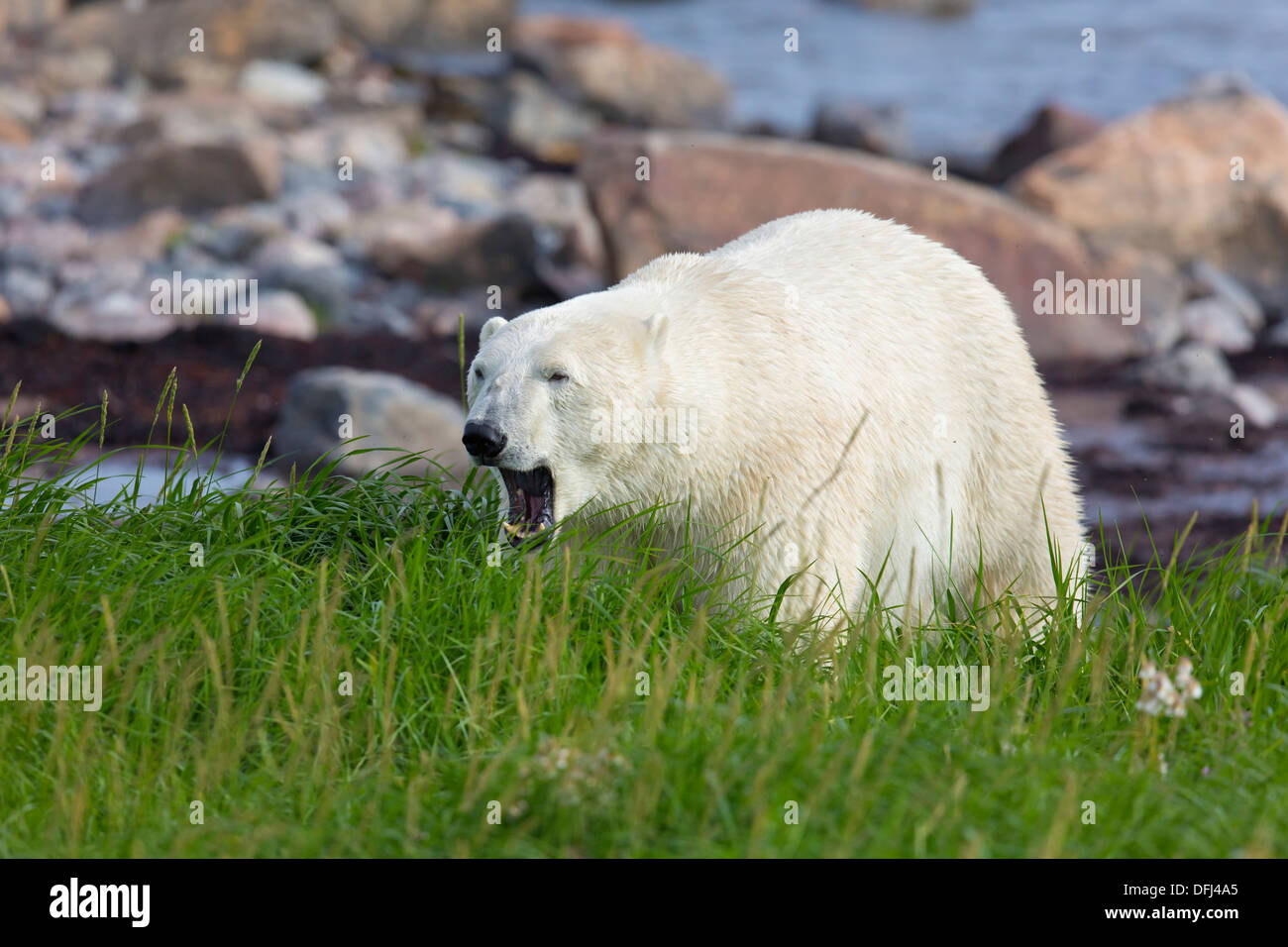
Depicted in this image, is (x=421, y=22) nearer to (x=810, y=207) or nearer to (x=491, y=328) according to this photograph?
(x=810, y=207)

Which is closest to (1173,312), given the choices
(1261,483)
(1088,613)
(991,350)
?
(1261,483)

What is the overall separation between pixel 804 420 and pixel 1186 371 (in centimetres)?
1055

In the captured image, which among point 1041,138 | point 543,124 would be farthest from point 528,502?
point 543,124

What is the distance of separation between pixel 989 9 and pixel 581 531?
33045 millimetres

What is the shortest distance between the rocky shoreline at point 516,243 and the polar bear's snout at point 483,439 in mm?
4869

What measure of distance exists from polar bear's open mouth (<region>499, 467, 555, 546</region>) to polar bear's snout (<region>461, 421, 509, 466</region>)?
0.65 feet

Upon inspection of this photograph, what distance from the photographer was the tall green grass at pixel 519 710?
9.88 ft

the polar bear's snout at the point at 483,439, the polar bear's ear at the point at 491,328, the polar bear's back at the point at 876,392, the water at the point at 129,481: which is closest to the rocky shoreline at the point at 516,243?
the water at the point at 129,481

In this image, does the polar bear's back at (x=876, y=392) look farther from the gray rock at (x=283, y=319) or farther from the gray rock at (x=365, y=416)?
the gray rock at (x=283, y=319)

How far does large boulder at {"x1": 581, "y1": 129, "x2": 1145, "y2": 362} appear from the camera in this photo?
14.2 metres

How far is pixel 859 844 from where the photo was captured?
9.57 ft

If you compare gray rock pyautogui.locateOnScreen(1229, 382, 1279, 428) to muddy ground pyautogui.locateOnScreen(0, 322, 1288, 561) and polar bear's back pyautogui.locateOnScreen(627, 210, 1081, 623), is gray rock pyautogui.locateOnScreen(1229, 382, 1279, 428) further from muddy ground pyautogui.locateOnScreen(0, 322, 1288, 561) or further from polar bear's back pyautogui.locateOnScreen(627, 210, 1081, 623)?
polar bear's back pyautogui.locateOnScreen(627, 210, 1081, 623)

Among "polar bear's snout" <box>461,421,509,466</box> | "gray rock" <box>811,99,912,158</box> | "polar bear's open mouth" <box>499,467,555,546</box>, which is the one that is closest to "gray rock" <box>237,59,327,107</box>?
"gray rock" <box>811,99,912,158</box>
